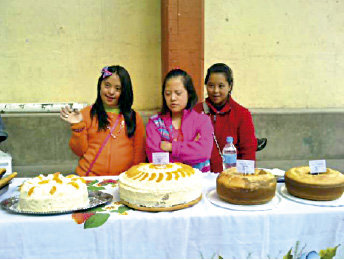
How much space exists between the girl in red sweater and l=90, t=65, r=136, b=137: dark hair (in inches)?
26.1

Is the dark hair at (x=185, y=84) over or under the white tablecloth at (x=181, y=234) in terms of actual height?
over

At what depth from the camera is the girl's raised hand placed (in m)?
2.04

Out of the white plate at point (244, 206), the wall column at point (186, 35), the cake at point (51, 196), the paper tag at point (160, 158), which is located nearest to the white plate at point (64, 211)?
the cake at point (51, 196)

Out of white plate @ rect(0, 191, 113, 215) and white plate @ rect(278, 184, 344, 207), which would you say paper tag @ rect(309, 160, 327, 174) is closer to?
white plate @ rect(278, 184, 344, 207)

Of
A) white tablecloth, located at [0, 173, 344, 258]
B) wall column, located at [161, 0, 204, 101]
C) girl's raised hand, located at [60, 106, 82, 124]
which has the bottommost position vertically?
white tablecloth, located at [0, 173, 344, 258]

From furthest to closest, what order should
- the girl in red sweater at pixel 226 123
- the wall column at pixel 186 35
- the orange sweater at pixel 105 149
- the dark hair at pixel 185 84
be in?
1. the wall column at pixel 186 35
2. the girl in red sweater at pixel 226 123
3. the orange sweater at pixel 105 149
4. the dark hair at pixel 185 84

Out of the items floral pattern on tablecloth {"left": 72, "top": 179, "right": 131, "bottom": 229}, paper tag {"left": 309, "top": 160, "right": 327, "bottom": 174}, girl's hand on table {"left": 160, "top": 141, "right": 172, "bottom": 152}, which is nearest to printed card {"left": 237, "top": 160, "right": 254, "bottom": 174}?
paper tag {"left": 309, "top": 160, "right": 327, "bottom": 174}

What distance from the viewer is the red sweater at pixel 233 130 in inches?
102

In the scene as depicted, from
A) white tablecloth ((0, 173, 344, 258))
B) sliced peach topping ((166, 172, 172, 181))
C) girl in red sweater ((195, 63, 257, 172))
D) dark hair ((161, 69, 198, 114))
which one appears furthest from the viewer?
girl in red sweater ((195, 63, 257, 172))

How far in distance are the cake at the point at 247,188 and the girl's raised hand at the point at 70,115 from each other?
1.16 meters

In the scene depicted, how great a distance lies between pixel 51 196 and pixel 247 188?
0.84 metres

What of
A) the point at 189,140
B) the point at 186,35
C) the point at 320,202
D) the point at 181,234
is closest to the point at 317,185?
the point at 320,202

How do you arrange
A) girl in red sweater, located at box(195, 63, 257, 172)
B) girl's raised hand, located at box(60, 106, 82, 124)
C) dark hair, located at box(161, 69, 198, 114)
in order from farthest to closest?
girl in red sweater, located at box(195, 63, 257, 172) → dark hair, located at box(161, 69, 198, 114) → girl's raised hand, located at box(60, 106, 82, 124)

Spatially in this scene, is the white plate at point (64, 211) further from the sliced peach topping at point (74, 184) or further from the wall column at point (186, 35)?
the wall column at point (186, 35)
